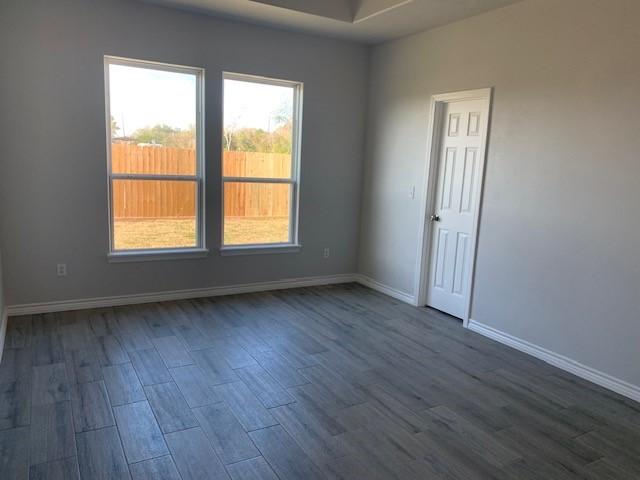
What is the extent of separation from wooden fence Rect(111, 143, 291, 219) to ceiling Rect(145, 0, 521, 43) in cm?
133

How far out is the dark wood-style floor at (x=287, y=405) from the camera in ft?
7.47

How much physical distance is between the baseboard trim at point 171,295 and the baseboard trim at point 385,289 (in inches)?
5.3

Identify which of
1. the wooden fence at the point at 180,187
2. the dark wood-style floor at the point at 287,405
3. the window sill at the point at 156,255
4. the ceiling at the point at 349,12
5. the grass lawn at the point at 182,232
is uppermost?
the ceiling at the point at 349,12

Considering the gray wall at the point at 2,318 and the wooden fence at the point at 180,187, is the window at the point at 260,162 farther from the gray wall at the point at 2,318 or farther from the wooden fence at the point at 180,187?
the gray wall at the point at 2,318

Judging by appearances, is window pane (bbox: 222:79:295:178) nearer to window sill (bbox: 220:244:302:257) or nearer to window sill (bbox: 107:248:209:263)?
window sill (bbox: 220:244:302:257)

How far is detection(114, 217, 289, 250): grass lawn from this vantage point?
450cm

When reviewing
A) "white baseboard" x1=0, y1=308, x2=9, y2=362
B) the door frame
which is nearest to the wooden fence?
"white baseboard" x1=0, y1=308, x2=9, y2=362

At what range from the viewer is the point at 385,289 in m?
5.38

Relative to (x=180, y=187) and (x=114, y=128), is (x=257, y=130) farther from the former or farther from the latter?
(x=114, y=128)

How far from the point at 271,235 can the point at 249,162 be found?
857 mm

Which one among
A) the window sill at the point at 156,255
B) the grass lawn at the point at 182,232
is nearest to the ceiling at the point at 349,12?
the grass lawn at the point at 182,232

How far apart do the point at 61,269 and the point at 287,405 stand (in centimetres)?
267

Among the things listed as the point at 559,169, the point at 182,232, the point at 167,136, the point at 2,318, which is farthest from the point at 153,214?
the point at 559,169

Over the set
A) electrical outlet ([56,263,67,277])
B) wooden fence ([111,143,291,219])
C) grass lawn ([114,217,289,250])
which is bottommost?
electrical outlet ([56,263,67,277])
